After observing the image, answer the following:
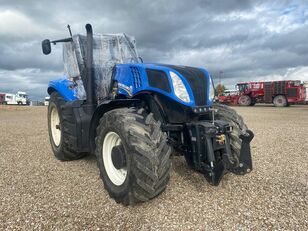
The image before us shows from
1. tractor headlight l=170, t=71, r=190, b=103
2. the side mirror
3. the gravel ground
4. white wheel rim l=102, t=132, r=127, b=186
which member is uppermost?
the side mirror

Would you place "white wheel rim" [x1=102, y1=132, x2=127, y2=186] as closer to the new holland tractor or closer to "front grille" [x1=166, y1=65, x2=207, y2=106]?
the new holland tractor

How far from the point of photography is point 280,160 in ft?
17.4

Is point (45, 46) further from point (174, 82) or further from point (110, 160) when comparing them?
point (174, 82)

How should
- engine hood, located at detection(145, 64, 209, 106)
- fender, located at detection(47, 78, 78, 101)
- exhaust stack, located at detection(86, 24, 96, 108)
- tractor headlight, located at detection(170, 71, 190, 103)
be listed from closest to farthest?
tractor headlight, located at detection(170, 71, 190, 103) < engine hood, located at detection(145, 64, 209, 106) < exhaust stack, located at detection(86, 24, 96, 108) < fender, located at detection(47, 78, 78, 101)

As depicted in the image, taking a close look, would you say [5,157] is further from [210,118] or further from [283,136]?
[283,136]

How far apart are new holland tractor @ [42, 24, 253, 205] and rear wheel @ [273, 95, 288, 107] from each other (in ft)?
89.8

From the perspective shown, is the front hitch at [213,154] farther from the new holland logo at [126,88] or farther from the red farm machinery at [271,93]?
the red farm machinery at [271,93]

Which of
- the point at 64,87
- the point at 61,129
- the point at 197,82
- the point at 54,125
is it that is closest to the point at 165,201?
the point at 197,82

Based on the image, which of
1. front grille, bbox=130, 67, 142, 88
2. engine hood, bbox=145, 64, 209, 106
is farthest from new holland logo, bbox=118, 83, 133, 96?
engine hood, bbox=145, 64, 209, 106

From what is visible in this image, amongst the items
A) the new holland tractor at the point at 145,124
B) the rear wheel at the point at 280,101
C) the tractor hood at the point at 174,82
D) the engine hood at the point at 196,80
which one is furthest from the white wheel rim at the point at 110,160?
the rear wheel at the point at 280,101

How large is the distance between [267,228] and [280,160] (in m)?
2.86

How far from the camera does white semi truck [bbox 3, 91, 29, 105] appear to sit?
57.1m

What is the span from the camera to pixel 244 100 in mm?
31156

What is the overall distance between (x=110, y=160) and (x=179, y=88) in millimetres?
1325
